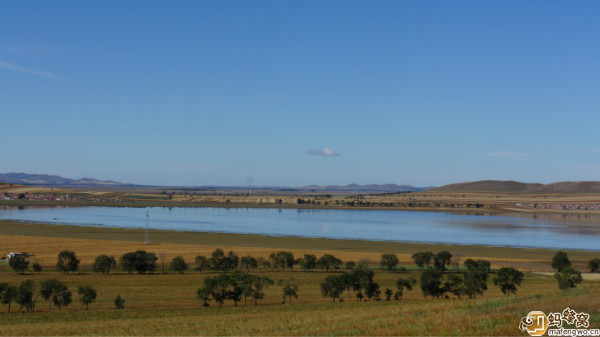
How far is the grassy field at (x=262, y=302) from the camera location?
Result: 1772 cm

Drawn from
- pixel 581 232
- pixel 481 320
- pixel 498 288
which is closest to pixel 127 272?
pixel 498 288

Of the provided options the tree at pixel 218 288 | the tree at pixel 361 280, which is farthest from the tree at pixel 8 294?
the tree at pixel 361 280

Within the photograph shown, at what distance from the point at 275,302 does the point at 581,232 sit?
7957 centimetres

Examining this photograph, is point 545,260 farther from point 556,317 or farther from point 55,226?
point 55,226

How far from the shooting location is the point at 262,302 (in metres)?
36.2

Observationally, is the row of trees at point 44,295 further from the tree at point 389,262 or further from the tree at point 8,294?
the tree at point 389,262

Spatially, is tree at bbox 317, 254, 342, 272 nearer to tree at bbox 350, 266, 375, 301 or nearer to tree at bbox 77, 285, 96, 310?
tree at bbox 350, 266, 375, 301

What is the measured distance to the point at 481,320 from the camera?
1616cm
